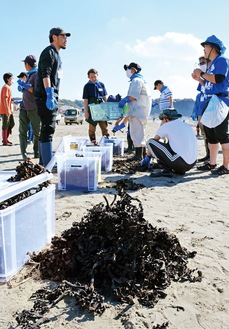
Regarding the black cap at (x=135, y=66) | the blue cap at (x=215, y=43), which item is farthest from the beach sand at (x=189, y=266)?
the black cap at (x=135, y=66)

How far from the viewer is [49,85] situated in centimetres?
509

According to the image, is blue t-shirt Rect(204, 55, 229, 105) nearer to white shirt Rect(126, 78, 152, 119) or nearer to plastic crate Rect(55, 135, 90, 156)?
white shirt Rect(126, 78, 152, 119)

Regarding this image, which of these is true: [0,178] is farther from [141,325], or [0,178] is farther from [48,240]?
[141,325]

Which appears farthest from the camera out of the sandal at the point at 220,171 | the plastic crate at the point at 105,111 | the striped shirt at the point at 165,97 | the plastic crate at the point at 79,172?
the striped shirt at the point at 165,97

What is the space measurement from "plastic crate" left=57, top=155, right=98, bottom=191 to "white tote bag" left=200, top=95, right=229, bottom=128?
2.30 meters

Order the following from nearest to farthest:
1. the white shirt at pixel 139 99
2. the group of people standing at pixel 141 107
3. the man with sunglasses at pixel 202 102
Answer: the group of people standing at pixel 141 107 < the man with sunglasses at pixel 202 102 < the white shirt at pixel 139 99

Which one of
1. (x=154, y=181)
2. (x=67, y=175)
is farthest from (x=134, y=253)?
(x=154, y=181)

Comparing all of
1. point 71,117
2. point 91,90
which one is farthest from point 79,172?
point 71,117

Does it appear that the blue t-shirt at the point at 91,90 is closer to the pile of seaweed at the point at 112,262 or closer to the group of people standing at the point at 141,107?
the group of people standing at the point at 141,107

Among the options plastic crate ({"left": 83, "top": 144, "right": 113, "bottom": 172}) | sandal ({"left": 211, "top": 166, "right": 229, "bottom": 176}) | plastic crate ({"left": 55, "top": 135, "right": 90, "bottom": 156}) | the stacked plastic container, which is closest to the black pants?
the stacked plastic container

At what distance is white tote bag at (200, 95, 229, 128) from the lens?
603 cm

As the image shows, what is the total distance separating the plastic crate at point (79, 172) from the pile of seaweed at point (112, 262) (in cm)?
207

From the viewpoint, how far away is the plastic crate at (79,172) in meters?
4.96

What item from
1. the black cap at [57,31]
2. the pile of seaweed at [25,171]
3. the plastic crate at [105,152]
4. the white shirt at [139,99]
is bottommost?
the plastic crate at [105,152]
